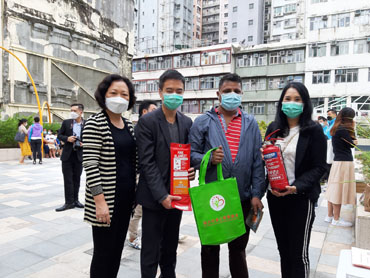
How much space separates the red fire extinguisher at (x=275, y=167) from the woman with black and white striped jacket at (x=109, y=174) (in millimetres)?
1029

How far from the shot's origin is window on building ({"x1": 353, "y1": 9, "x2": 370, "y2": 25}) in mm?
24500

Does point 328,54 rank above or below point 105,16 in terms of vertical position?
below

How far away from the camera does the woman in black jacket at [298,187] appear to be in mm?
2258

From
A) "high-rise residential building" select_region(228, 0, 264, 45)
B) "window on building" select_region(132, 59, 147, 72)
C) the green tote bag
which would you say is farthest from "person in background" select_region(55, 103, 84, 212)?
"high-rise residential building" select_region(228, 0, 264, 45)

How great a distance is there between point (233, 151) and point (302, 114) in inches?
25.7

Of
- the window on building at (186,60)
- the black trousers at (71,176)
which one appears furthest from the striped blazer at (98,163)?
the window on building at (186,60)

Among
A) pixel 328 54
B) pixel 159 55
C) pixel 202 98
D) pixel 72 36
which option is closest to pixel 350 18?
pixel 328 54

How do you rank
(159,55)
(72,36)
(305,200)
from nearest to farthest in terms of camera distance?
(305,200) → (72,36) → (159,55)

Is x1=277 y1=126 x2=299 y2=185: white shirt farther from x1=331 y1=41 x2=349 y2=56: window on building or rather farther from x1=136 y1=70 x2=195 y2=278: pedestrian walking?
x1=331 y1=41 x2=349 y2=56: window on building

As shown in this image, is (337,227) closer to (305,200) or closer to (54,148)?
(305,200)

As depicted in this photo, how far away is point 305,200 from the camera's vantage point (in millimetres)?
2287

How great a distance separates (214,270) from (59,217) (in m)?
3.29

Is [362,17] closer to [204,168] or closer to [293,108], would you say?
[293,108]

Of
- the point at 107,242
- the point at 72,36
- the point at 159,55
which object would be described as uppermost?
the point at 159,55
